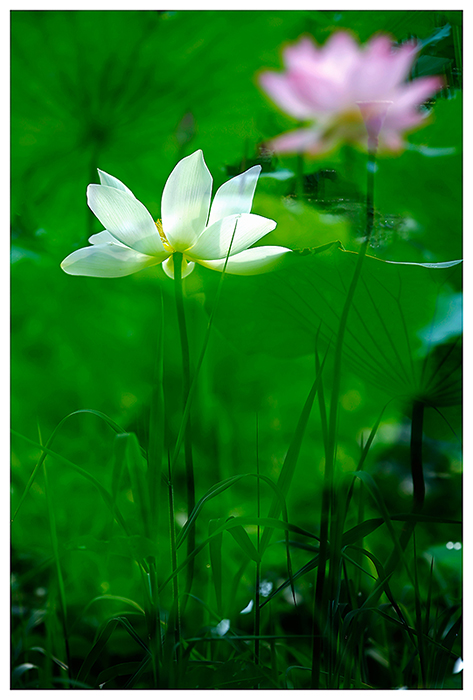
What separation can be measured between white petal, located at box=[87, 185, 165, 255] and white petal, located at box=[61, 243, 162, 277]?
0.01 meters

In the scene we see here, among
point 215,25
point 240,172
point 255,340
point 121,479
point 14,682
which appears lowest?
point 14,682

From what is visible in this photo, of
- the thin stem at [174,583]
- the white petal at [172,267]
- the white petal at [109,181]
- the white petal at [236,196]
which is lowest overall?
the thin stem at [174,583]

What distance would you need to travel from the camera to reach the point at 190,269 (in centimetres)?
48

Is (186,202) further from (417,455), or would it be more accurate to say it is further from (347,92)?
(417,455)

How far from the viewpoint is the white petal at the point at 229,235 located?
45 cm

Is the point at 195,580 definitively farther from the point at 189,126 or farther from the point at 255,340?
the point at 189,126

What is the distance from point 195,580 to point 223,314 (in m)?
0.28

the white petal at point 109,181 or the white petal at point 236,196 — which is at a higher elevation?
the white petal at point 109,181

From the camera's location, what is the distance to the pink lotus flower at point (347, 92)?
473 millimetres

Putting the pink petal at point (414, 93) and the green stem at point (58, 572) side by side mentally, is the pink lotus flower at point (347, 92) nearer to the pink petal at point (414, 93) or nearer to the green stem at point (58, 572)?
the pink petal at point (414, 93)

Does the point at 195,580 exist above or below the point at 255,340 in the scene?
below

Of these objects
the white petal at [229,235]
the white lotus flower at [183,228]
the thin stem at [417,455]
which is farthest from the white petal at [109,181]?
the thin stem at [417,455]

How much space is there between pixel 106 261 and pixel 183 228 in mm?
91

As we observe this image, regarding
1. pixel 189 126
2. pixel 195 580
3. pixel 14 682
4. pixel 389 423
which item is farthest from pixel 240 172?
pixel 14 682
